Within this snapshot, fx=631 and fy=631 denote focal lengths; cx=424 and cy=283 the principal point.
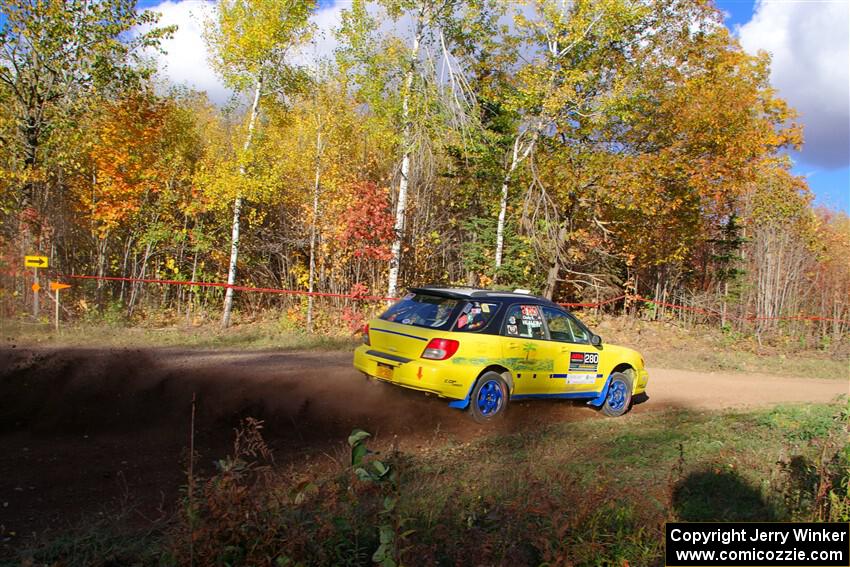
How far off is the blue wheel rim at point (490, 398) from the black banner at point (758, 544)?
13.0ft

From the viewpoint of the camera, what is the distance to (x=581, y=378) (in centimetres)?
953

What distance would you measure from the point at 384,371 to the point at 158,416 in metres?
3.13

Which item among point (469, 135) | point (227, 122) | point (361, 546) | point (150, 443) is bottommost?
point (150, 443)

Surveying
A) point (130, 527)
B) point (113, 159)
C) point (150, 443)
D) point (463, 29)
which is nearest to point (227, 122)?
point (113, 159)

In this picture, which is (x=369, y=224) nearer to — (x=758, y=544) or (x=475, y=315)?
(x=475, y=315)

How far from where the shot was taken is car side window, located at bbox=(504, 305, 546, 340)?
28.6ft

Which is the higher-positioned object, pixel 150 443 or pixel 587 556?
pixel 587 556

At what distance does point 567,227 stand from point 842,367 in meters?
10.0

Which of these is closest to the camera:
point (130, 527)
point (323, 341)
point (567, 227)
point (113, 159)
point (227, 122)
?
point (130, 527)

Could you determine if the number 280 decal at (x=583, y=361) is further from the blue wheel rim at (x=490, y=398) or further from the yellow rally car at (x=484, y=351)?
the blue wheel rim at (x=490, y=398)

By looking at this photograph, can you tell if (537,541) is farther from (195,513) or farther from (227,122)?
(227,122)

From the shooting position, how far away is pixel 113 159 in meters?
19.4

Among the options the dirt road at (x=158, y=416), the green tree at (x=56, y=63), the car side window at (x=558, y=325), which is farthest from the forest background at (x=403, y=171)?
the car side window at (x=558, y=325)

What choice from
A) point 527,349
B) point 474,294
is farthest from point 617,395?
point 474,294
